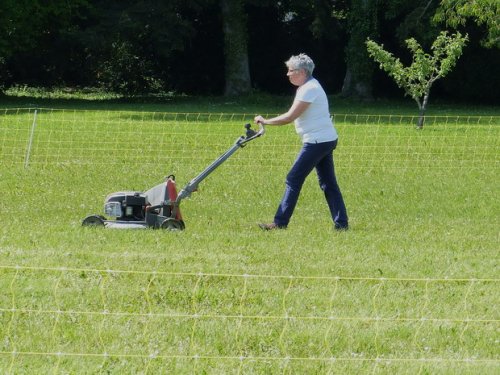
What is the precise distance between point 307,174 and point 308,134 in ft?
1.30

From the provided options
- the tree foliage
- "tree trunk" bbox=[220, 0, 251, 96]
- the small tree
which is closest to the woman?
the small tree

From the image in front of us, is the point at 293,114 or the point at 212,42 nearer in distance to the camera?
the point at 293,114

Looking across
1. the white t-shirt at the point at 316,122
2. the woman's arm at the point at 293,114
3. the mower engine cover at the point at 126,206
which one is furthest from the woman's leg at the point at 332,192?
the mower engine cover at the point at 126,206

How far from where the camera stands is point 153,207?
33.0 feet

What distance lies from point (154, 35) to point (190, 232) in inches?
1074

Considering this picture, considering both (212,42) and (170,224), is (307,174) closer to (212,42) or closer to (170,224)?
(170,224)

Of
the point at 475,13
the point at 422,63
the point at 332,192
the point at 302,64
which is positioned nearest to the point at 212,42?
the point at 475,13

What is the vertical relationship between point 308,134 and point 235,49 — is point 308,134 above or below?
above

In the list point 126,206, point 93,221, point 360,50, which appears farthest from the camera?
point 360,50

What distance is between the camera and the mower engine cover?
10.2m

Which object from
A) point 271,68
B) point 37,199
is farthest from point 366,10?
point 37,199

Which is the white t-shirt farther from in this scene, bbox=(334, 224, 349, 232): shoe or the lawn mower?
bbox=(334, 224, 349, 232): shoe

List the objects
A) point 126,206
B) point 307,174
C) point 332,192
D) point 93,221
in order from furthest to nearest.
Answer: point 332,192, point 307,174, point 93,221, point 126,206

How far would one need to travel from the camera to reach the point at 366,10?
127 ft
